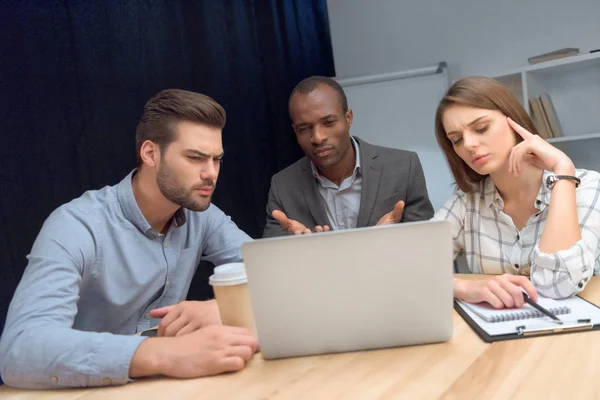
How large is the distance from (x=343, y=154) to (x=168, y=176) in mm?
1063

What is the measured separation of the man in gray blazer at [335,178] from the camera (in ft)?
7.42

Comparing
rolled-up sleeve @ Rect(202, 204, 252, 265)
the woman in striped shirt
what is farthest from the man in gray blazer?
the woman in striped shirt

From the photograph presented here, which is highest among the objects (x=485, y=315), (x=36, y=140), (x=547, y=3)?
(x=547, y=3)

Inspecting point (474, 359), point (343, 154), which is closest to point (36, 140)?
point (343, 154)

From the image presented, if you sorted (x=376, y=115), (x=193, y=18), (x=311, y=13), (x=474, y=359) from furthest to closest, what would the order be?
(x=311, y=13), (x=376, y=115), (x=193, y=18), (x=474, y=359)

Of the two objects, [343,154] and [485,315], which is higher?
[343,154]

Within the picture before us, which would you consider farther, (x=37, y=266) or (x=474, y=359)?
(x=37, y=266)

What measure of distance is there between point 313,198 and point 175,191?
3.14 ft

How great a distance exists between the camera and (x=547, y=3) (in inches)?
129

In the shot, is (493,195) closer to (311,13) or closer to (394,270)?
(394,270)

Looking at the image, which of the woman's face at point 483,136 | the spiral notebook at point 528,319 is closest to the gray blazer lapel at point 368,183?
the woman's face at point 483,136

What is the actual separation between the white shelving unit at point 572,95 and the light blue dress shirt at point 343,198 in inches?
52.6

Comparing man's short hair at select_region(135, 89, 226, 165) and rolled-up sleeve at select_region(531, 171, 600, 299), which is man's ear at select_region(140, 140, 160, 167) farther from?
rolled-up sleeve at select_region(531, 171, 600, 299)

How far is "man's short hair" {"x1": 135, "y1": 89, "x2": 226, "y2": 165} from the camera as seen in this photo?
1.46 meters
